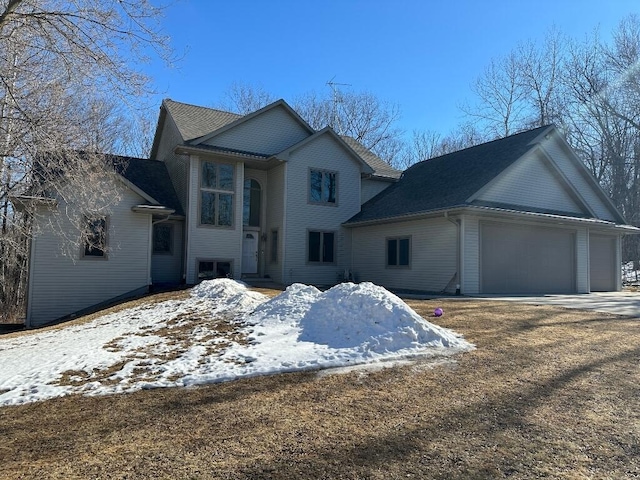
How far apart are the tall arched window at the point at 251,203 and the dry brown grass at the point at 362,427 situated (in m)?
14.1

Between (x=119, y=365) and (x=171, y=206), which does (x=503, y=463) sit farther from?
(x=171, y=206)

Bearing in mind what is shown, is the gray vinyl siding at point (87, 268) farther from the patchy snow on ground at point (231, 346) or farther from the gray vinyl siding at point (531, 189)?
the gray vinyl siding at point (531, 189)

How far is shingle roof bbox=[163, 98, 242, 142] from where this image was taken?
58.4 feet

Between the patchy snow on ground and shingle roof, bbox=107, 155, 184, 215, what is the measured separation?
8.31m

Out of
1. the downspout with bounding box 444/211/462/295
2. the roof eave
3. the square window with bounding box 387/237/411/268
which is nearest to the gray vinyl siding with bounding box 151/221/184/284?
the roof eave

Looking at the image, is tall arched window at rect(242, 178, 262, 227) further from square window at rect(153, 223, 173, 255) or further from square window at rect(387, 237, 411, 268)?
square window at rect(387, 237, 411, 268)

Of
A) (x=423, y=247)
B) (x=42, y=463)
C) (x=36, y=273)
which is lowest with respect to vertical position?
(x=42, y=463)

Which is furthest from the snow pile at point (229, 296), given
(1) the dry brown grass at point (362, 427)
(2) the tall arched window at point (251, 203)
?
(2) the tall arched window at point (251, 203)

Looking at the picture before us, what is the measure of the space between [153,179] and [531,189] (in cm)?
1466

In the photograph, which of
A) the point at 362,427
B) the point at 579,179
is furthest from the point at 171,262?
the point at 579,179

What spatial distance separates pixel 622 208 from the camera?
3706 centimetres

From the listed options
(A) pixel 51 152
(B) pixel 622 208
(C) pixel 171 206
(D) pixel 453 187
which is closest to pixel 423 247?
(D) pixel 453 187

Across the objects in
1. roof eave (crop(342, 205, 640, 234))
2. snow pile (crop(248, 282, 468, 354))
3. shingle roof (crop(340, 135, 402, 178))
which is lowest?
snow pile (crop(248, 282, 468, 354))

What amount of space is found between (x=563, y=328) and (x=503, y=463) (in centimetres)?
595
